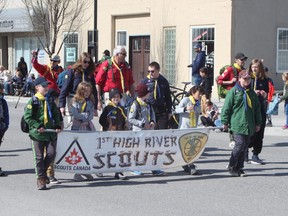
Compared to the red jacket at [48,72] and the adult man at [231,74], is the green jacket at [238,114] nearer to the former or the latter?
the adult man at [231,74]

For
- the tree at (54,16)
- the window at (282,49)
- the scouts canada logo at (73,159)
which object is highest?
the tree at (54,16)

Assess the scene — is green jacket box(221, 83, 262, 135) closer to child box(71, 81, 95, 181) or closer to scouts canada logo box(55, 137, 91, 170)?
child box(71, 81, 95, 181)

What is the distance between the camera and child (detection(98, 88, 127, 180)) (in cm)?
1091

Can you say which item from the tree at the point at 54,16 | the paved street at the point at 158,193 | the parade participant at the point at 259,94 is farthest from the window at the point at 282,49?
the paved street at the point at 158,193

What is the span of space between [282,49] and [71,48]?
38.8ft

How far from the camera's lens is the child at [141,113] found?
10.7m

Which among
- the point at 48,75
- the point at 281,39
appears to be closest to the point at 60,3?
the point at 281,39

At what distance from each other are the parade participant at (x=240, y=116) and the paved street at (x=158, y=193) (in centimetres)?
36

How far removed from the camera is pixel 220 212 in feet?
27.5

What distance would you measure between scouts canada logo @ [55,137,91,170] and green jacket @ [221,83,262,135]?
2300 millimetres

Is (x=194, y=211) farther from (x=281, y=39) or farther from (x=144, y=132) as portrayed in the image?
(x=281, y=39)

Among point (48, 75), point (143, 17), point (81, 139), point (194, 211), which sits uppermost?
point (143, 17)

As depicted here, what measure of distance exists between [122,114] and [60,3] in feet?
77.4

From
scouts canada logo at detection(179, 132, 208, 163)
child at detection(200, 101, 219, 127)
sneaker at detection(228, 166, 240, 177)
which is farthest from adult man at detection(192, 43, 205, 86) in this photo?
sneaker at detection(228, 166, 240, 177)
